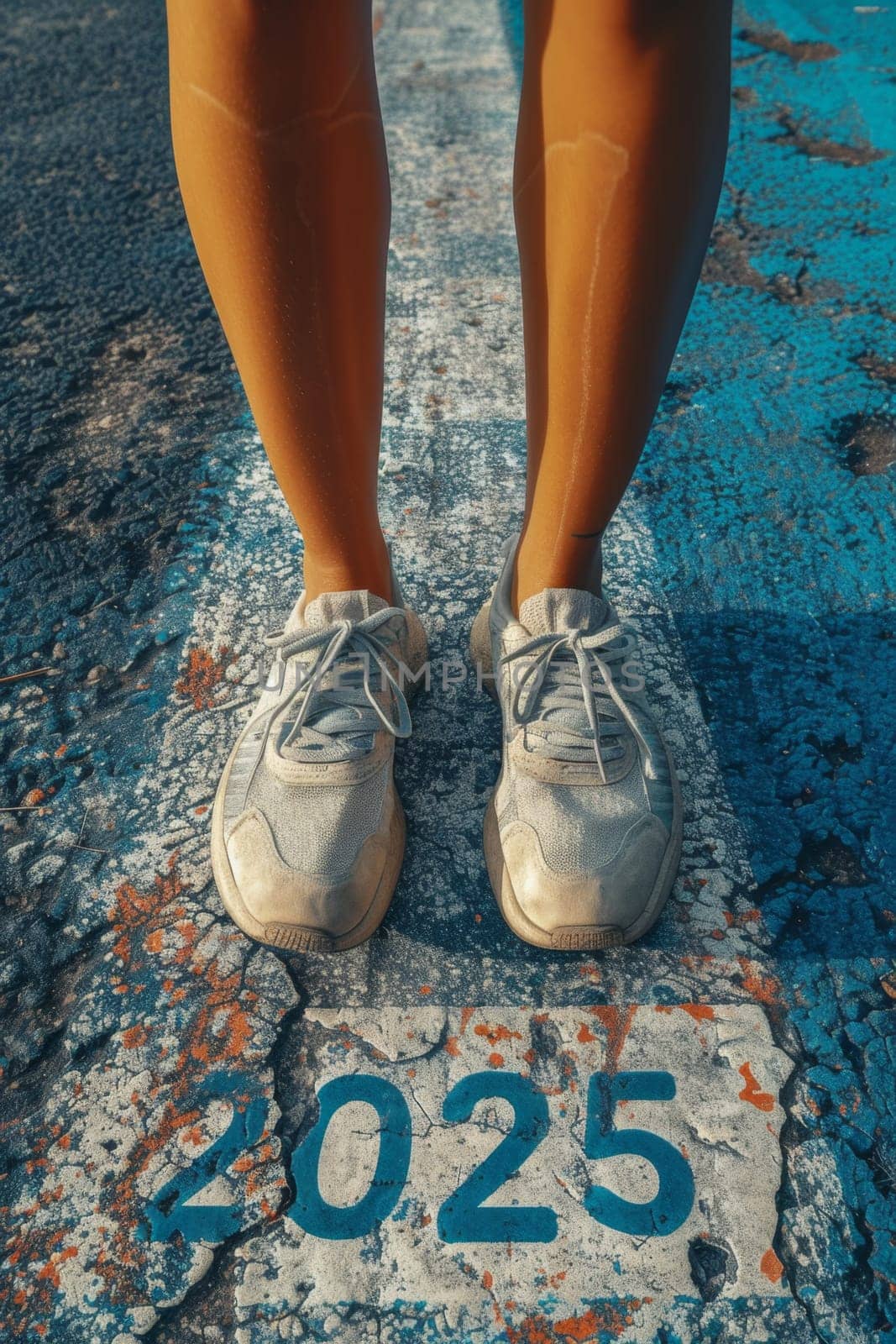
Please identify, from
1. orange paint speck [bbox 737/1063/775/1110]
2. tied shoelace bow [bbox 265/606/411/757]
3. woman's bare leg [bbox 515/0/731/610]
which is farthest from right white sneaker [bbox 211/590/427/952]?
orange paint speck [bbox 737/1063/775/1110]

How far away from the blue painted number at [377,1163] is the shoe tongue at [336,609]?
0.54m

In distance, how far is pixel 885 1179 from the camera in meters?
0.93

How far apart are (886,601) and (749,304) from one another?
925mm

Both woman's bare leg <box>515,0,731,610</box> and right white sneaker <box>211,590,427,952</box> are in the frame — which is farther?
right white sneaker <box>211,590,427,952</box>

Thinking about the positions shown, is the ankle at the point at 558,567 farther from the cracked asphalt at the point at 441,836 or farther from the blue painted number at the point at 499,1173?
the blue painted number at the point at 499,1173

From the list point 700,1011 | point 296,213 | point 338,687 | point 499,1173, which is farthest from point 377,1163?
point 296,213

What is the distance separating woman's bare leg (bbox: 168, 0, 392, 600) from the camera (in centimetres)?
85

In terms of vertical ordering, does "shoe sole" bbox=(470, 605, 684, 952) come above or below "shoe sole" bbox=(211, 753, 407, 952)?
below

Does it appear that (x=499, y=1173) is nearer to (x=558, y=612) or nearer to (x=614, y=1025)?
(x=614, y=1025)

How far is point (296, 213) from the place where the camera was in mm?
927

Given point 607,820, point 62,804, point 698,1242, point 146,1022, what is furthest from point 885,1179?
point 62,804

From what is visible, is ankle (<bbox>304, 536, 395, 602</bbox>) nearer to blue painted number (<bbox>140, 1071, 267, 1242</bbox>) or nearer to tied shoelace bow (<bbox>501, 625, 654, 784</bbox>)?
tied shoelace bow (<bbox>501, 625, 654, 784</bbox>)

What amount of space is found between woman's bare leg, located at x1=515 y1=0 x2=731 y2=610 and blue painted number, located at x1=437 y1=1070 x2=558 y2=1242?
1.99 ft

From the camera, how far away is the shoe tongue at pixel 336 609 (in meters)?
1.19
